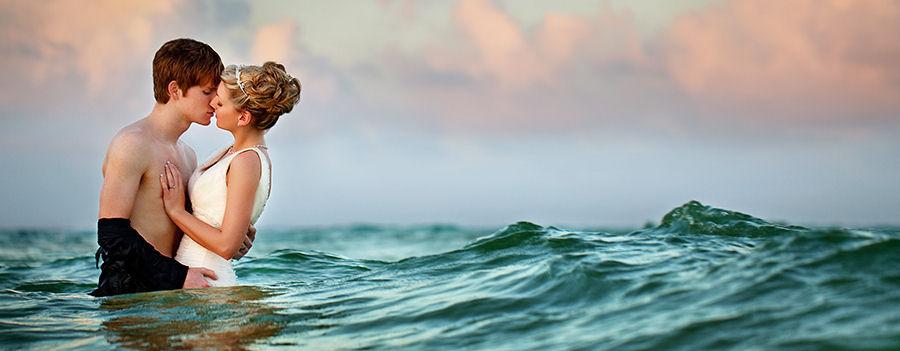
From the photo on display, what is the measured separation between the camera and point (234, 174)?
6.05 meters

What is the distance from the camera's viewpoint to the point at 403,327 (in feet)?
16.5

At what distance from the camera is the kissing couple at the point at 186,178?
19.8ft

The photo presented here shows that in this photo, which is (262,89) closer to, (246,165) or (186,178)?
(246,165)

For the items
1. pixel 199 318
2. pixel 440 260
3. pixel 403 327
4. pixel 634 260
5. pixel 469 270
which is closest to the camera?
pixel 403 327

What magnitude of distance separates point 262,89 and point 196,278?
1397 millimetres

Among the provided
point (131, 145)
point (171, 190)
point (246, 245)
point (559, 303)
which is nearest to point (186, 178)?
point (171, 190)

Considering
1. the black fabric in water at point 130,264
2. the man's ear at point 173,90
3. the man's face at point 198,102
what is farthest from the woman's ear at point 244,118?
the black fabric in water at point 130,264

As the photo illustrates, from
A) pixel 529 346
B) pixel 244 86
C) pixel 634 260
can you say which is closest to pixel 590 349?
pixel 529 346

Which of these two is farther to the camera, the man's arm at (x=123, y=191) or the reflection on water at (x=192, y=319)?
the man's arm at (x=123, y=191)

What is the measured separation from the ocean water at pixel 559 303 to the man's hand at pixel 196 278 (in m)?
0.14

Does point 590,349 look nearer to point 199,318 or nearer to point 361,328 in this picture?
point 361,328

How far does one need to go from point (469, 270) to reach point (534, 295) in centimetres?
142

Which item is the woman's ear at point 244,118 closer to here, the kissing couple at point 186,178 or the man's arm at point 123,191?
the kissing couple at point 186,178

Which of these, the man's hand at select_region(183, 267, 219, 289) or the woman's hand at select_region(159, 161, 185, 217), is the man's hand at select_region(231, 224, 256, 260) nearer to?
the man's hand at select_region(183, 267, 219, 289)
